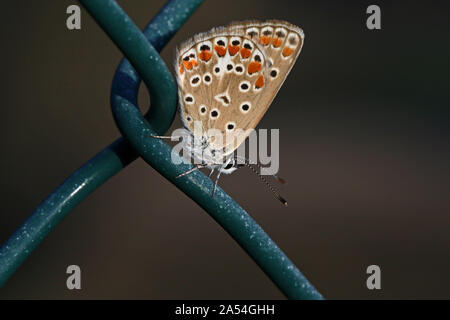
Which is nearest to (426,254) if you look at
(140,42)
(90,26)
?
(90,26)

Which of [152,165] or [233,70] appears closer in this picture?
[152,165]

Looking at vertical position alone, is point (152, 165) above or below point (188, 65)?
below

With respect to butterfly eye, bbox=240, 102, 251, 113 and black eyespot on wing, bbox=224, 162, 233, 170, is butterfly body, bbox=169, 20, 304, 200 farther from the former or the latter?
black eyespot on wing, bbox=224, 162, 233, 170

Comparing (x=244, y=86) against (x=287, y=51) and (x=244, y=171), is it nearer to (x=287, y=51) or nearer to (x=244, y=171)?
(x=287, y=51)

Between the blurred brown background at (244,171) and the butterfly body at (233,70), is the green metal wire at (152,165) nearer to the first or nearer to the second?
the butterfly body at (233,70)

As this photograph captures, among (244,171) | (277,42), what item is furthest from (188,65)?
(244,171)

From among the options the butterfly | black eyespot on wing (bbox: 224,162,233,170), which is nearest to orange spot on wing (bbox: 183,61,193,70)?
the butterfly

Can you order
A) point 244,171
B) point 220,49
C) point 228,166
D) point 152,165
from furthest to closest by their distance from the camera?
point 244,171
point 228,166
point 220,49
point 152,165

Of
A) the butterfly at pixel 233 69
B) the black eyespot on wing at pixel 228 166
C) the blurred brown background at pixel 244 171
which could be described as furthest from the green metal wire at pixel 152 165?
the blurred brown background at pixel 244 171

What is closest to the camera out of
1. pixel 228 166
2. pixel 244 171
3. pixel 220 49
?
pixel 220 49
